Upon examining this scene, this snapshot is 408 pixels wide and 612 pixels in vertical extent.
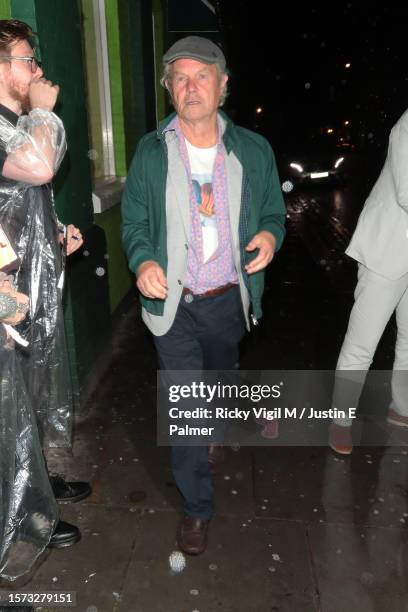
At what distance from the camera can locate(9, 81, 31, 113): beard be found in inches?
80.7

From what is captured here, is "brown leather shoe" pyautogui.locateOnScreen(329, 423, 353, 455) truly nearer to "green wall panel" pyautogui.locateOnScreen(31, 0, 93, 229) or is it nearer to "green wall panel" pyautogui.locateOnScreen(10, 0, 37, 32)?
"green wall panel" pyautogui.locateOnScreen(31, 0, 93, 229)

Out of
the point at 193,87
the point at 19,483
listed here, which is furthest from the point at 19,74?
the point at 19,483

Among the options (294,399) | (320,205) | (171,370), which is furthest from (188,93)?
(320,205)

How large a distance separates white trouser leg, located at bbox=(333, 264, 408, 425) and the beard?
1978 mm

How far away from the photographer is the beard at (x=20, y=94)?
205cm

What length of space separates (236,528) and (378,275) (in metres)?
1.56

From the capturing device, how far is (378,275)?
301 centimetres

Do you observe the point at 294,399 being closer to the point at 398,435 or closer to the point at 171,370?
the point at 398,435

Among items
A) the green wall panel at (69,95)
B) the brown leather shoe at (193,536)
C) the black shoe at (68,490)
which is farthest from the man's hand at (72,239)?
the brown leather shoe at (193,536)

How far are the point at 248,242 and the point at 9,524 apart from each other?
5.21 ft

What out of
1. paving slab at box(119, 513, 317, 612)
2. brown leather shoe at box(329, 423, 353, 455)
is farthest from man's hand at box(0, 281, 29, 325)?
brown leather shoe at box(329, 423, 353, 455)

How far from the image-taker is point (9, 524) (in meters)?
2.23

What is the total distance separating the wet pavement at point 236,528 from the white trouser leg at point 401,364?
0.32 metres

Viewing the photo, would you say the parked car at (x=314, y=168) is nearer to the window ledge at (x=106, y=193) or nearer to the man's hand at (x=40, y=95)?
the window ledge at (x=106, y=193)
